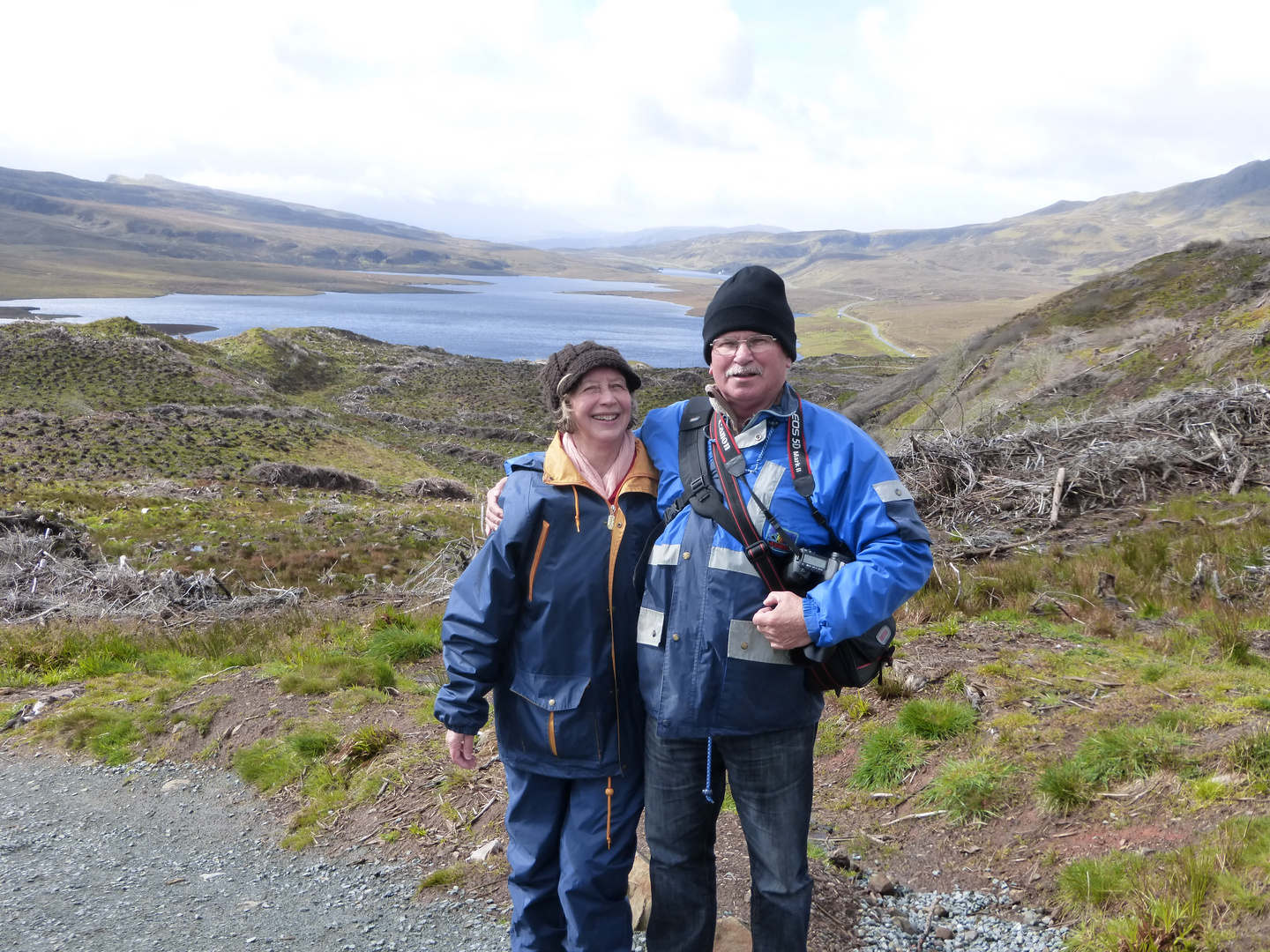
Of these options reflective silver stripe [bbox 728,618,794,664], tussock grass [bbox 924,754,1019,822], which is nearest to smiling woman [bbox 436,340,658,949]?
reflective silver stripe [bbox 728,618,794,664]

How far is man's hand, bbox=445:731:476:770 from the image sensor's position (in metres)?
2.81

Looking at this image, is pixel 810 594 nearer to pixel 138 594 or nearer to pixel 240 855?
pixel 240 855

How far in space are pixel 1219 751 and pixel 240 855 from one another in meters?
4.63

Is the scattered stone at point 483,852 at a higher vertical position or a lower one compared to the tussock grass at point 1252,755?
lower

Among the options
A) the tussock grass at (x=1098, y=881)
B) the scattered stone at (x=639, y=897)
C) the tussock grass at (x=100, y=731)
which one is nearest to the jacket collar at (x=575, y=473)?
the scattered stone at (x=639, y=897)

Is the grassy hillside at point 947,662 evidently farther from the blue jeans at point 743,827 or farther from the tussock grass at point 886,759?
the blue jeans at point 743,827

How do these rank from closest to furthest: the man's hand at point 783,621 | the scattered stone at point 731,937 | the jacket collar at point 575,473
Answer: the man's hand at point 783,621 < the jacket collar at point 575,473 < the scattered stone at point 731,937

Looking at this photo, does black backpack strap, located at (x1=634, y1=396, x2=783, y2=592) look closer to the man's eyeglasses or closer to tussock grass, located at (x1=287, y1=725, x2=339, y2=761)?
the man's eyeglasses

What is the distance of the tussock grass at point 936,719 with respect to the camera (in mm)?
4402

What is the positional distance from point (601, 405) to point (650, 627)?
727mm

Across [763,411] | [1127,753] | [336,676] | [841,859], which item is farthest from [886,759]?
[336,676]

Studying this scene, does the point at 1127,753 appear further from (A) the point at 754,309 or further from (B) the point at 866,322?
(B) the point at 866,322

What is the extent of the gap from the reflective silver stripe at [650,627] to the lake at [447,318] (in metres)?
66.0

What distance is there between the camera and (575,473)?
2646 mm
